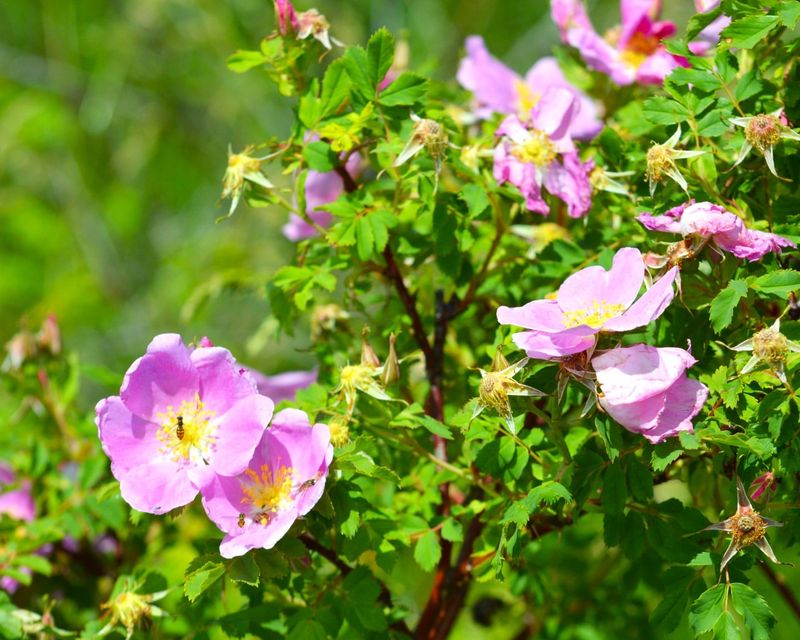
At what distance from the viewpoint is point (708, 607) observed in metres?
0.78

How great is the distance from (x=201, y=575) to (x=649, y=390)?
15.2 inches

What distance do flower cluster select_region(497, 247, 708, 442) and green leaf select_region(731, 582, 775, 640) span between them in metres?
0.14

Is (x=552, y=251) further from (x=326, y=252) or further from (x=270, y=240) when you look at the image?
(x=270, y=240)

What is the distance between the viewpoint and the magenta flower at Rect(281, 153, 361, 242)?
1.16 m

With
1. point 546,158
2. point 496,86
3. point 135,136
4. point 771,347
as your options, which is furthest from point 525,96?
point 135,136

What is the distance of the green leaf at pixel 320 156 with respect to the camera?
946 mm

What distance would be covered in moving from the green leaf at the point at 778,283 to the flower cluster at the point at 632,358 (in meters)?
0.07

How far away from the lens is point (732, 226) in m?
0.80

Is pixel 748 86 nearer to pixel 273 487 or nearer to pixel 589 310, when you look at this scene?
pixel 589 310

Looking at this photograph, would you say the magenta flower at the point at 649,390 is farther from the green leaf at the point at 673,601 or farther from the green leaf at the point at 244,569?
the green leaf at the point at 244,569

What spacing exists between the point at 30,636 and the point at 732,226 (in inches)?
30.6

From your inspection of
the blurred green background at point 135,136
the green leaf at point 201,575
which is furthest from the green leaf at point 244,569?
the blurred green background at point 135,136

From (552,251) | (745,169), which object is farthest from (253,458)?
(745,169)

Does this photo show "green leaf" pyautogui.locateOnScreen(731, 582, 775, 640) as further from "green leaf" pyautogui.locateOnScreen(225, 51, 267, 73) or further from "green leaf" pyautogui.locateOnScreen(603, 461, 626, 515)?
"green leaf" pyautogui.locateOnScreen(225, 51, 267, 73)
